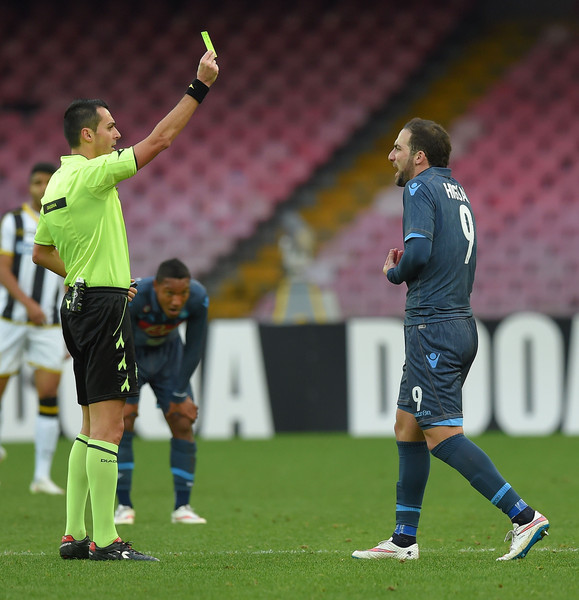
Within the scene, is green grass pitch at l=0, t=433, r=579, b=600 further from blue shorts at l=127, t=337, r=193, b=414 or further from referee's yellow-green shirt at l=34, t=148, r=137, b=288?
referee's yellow-green shirt at l=34, t=148, r=137, b=288

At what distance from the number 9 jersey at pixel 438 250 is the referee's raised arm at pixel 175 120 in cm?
97

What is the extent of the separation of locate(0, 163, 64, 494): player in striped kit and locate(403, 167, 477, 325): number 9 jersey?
151 inches

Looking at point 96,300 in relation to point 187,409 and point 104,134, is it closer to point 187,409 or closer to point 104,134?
point 104,134

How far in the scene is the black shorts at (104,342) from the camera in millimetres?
4648

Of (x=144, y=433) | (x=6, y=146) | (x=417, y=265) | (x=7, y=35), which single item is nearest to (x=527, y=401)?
(x=144, y=433)

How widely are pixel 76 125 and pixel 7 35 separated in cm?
1124

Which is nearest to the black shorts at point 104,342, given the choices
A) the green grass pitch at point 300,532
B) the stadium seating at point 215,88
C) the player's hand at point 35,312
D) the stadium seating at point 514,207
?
the green grass pitch at point 300,532

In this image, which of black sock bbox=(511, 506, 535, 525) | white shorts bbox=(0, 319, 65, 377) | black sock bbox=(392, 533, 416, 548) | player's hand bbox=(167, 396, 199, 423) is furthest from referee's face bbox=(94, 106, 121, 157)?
white shorts bbox=(0, 319, 65, 377)

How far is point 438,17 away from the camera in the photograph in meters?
15.6

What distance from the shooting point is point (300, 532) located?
225 inches

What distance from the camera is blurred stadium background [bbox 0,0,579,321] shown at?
13.9 m

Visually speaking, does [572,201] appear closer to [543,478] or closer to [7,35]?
[543,478]

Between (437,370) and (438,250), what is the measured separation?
1.68 feet

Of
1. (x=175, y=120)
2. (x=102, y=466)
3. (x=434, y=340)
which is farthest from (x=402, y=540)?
(x=175, y=120)
